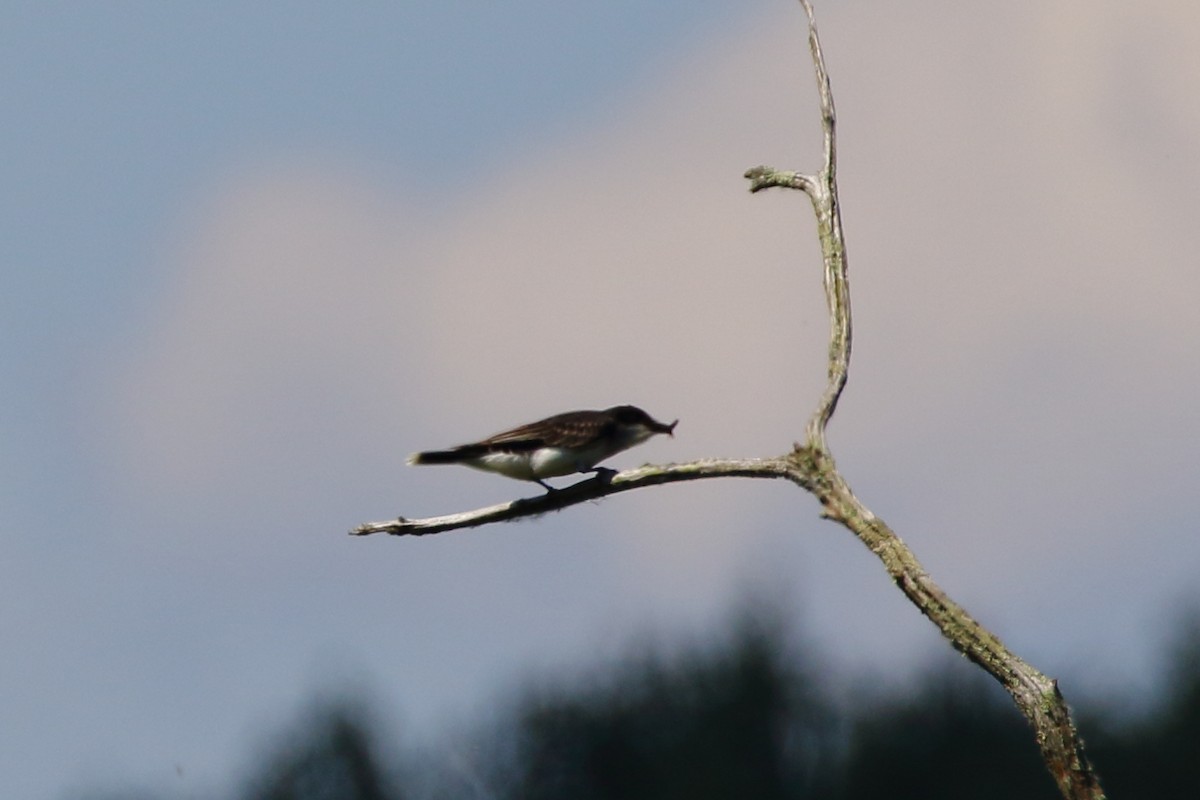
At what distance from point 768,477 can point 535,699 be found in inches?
3136

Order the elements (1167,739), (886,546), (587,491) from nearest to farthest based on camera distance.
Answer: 1. (886,546)
2. (587,491)
3. (1167,739)

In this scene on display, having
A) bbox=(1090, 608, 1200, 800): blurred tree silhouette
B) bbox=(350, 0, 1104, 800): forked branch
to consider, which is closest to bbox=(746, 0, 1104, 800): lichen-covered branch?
bbox=(350, 0, 1104, 800): forked branch

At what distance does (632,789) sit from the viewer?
308 feet

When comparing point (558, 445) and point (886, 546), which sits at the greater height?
point (558, 445)

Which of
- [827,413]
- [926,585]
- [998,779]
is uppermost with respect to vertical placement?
[827,413]

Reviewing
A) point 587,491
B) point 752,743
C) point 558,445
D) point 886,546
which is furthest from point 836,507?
point 752,743

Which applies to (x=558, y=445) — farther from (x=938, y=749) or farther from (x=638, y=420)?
(x=938, y=749)

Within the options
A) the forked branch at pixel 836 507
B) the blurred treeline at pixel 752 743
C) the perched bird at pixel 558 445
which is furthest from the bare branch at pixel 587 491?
the blurred treeline at pixel 752 743

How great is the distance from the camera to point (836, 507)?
1495 cm

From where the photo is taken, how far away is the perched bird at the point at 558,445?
1892cm

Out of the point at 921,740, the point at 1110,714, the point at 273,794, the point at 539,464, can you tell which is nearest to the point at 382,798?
the point at 273,794

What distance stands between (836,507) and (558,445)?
14.0 ft

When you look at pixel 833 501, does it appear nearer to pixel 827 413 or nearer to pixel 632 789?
pixel 827 413

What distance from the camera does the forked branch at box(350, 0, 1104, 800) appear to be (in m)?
14.0
